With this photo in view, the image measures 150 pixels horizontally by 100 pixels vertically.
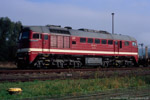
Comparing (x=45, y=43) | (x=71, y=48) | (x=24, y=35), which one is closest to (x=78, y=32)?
(x=71, y=48)

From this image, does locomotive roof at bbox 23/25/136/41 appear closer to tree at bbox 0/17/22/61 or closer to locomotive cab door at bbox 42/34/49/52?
locomotive cab door at bbox 42/34/49/52

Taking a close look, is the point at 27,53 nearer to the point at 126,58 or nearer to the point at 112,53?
the point at 112,53

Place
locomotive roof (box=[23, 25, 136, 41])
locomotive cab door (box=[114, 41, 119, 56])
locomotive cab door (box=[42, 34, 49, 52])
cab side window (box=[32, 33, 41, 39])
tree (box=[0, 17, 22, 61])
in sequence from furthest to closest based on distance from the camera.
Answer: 1. tree (box=[0, 17, 22, 61])
2. locomotive cab door (box=[114, 41, 119, 56])
3. locomotive roof (box=[23, 25, 136, 41])
4. locomotive cab door (box=[42, 34, 49, 52])
5. cab side window (box=[32, 33, 41, 39])

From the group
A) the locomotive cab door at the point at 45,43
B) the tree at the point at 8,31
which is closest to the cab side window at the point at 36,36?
the locomotive cab door at the point at 45,43

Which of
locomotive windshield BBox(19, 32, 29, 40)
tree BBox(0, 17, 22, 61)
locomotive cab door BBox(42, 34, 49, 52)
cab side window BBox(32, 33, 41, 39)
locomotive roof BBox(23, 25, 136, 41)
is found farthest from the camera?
tree BBox(0, 17, 22, 61)

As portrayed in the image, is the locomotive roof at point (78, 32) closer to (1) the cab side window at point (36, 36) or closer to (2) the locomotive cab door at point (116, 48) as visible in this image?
(1) the cab side window at point (36, 36)

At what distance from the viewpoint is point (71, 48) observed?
21531mm

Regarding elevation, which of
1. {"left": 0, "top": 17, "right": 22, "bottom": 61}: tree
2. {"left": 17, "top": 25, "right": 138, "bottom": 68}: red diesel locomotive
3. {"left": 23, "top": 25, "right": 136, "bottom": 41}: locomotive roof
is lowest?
{"left": 17, "top": 25, "right": 138, "bottom": 68}: red diesel locomotive

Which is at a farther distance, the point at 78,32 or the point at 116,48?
A: the point at 116,48

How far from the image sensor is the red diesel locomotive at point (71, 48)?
755 inches

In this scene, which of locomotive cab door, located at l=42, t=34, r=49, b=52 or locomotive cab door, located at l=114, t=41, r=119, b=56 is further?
locomotive cab door, located at l=114, t=41, r=119, b=56

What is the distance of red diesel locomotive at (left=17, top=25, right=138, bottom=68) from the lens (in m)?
19.2

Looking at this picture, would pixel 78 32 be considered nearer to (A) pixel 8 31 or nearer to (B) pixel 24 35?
(B) pixel 24 35

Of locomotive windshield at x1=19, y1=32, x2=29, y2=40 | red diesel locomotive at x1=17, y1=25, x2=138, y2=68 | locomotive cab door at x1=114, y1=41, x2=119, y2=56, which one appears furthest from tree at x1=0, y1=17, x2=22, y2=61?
locomotive cab door at x1=114, y1=41, x2=119, y2=56
